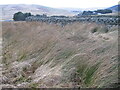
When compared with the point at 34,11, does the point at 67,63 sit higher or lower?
lower

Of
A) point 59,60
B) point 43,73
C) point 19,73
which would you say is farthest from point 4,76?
point 59,60

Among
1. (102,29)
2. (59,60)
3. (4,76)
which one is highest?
(102,29)

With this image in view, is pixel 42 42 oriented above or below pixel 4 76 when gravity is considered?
above

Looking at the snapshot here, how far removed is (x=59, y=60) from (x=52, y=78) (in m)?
1.90

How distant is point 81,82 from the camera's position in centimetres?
839

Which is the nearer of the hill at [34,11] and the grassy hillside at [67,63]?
the grassy hillside at [67,63]

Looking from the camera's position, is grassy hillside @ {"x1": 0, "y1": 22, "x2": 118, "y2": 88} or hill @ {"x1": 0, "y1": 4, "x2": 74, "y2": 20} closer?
grassy hillside @ {"x1": 0, "y1": 22, "x2": 118, "y2": 88}

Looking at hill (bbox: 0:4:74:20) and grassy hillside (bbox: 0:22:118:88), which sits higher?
hill (bbox: 0:4:74:20)

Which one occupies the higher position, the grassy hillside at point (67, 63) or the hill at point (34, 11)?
the hill at point (34, 11)

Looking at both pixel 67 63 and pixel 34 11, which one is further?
pixel 34 11

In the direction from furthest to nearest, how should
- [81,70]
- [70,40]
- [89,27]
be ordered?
[89,27]
[70,40]
[81,70]

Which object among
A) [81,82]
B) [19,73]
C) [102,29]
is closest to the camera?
[81,82]

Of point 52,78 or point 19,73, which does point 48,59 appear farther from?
point 52,78

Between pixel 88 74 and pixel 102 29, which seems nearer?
pixel 88 74
